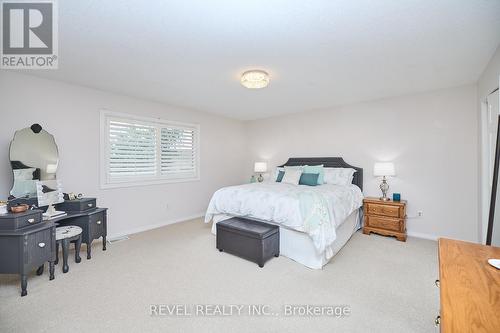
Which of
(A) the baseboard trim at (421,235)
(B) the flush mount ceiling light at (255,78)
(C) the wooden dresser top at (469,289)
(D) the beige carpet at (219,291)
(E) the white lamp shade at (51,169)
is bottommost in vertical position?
(D) the beige carpet at (219,291)

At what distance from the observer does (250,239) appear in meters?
2.80

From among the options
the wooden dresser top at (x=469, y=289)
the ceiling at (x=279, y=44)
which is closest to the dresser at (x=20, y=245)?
the ceiling at (x=279, y=44)

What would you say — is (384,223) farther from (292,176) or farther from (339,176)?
(292,176)

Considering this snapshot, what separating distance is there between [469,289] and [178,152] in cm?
462

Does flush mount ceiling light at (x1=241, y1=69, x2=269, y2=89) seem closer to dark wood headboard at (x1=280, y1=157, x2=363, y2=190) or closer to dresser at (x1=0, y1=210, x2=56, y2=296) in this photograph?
dark wood headboard at (x1=280, y1=157, x2=363, y2=190)

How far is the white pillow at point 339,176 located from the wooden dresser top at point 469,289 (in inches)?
114

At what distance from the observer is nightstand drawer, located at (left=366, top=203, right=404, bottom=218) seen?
362 centimetres

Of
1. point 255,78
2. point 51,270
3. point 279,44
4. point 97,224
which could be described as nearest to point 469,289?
point 279,44

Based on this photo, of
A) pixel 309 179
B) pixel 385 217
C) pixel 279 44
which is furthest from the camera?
pixel 309 179

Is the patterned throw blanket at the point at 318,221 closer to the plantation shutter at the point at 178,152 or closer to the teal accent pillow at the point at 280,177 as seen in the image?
the teal accent pillow at the point at 280,177

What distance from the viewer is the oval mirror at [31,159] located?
274 centimetres

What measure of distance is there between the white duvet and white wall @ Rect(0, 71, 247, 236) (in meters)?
1.31

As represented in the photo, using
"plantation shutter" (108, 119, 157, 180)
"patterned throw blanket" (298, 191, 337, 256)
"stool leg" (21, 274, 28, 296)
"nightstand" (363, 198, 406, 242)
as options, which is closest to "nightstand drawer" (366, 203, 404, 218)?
"nightstand" (363, 198, 406, 242)

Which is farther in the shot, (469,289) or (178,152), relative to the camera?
(178,152)
